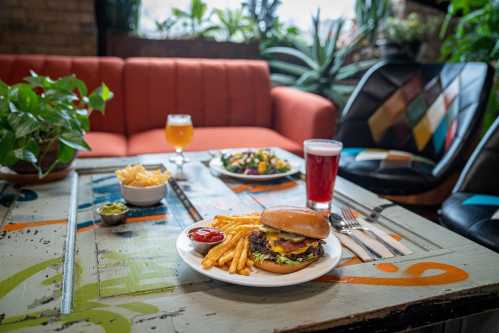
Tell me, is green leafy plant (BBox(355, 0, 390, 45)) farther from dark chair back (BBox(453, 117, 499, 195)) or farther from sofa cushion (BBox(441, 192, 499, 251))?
sofa cushion (BBox(441, 192, 499, 251))

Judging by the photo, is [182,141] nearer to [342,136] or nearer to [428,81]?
[342,136]

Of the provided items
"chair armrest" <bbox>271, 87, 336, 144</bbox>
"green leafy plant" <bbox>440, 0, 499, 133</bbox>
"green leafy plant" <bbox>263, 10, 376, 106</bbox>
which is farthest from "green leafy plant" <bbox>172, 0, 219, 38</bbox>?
"green leafy plant" <bbox>440, 0, 499, 133</bbox>

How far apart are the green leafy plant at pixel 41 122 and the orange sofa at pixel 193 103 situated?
937 millimetres

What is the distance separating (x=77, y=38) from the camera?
10.1 ft

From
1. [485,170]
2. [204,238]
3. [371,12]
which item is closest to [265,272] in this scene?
[204,238]

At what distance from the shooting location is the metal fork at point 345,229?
88cm

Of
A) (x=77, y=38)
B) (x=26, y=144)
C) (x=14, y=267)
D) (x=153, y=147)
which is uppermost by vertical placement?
(x=77, y=38)

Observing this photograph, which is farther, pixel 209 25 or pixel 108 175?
pixel 209 25

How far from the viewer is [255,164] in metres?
1.38

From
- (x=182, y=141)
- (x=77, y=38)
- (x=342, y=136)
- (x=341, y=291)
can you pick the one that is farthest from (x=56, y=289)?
(x=77, y=38)

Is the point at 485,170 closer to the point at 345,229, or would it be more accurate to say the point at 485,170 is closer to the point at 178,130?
the point at 345,229

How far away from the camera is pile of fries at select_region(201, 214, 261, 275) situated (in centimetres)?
75

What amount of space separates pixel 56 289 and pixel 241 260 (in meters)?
0.32

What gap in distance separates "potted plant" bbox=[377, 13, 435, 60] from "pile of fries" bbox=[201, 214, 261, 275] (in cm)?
288
